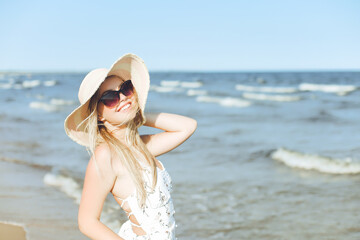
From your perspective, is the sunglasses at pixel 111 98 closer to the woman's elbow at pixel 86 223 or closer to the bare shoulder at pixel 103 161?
the bare shoulder at pixel 103 161

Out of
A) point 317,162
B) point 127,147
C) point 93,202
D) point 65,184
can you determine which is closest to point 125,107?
point 127,147

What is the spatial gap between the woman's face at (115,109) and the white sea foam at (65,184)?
388 centimetres

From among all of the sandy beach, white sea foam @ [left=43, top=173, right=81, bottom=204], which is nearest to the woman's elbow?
the sandy beach

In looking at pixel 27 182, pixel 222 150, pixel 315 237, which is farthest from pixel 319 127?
pixel 27 182

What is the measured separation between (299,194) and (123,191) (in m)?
4.73

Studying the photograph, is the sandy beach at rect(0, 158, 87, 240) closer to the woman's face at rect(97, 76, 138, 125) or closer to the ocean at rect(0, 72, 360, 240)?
the ocean at rect(0, 72, 360, 240)

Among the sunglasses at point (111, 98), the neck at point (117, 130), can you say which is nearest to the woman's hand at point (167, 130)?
the neck at point (117, 130)

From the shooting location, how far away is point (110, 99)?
84.3 inches

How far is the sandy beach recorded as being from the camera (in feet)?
15.1

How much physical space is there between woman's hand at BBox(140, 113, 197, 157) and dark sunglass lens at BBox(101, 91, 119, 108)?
37cm

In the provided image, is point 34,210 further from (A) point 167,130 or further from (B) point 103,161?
(B) point 103,161

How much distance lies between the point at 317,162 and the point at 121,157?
6.86 meters

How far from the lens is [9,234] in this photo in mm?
4566

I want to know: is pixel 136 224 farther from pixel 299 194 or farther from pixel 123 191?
pixel 299 194
